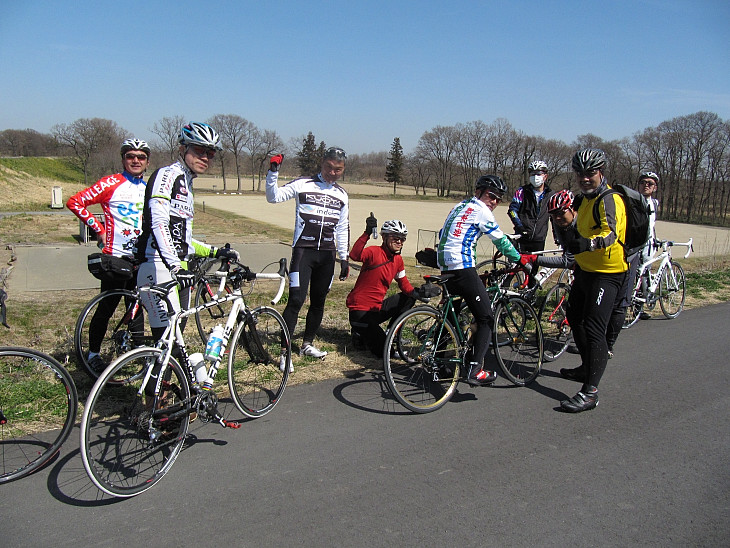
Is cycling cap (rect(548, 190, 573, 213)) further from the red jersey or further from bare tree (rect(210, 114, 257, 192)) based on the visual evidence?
bare tree (rect(210, 114, 257, 192))

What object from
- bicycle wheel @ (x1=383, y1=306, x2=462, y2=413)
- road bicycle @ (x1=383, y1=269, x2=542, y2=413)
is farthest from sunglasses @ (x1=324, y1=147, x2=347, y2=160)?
bicycle wheel @ (x1=383, y1=306, x2=462, y2=413)

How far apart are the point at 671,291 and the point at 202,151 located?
765cm

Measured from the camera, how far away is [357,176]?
107250mm

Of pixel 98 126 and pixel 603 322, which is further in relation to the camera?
pixel 98 126

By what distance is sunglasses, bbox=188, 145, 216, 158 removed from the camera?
154 inches

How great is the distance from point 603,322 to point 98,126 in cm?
7422

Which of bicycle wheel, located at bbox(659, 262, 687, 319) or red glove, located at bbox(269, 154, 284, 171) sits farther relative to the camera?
bicycle wheel, located at bbox(659, 262, 687, 319)

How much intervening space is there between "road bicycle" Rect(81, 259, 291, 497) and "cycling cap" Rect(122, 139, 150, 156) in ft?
5.66

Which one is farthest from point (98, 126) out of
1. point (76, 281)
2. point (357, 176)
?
point (76, 281)

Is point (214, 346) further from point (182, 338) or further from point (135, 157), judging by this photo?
point (135, 157)

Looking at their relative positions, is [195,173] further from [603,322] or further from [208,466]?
[603,322]

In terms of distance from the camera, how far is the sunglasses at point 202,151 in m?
3.90

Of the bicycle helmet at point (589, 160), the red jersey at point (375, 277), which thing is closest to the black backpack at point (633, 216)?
the bicycle helmet at point (589, 160)

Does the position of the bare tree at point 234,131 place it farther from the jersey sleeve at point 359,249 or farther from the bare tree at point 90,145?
the jersey sleeve at point 359,249
